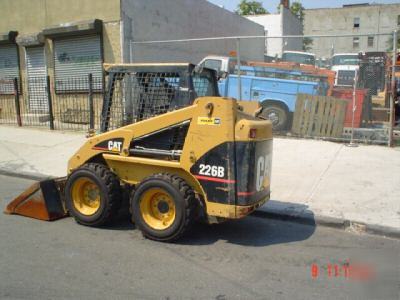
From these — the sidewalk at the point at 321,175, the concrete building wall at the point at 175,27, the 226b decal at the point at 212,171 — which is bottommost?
the sidewalk at the point at 321,175

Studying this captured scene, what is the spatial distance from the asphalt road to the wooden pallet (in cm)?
566

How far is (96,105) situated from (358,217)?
33.6ft

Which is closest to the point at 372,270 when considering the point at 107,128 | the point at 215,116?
the point at 215,116

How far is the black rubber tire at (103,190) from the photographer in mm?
5344

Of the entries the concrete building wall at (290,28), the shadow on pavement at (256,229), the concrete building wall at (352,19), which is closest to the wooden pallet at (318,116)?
the shadow on pavement at (256,229)

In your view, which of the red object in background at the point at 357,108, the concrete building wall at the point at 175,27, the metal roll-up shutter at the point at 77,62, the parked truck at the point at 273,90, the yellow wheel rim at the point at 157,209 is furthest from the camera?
the metal roll-up shutter at the point at 77,62

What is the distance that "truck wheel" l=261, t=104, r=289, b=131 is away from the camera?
38.6 ft

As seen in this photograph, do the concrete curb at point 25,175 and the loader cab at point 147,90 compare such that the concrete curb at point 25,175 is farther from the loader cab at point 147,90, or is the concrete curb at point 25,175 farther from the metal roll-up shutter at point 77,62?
the metal roll-up shutter at point 77,62

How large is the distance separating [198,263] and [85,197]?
197 cm

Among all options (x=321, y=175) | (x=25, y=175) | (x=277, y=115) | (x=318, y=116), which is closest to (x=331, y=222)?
(x=321, y=175)

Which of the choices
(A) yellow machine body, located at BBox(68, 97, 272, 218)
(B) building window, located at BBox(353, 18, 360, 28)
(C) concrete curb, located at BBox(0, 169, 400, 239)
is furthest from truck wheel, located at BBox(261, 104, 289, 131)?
(B) building window, located at BBox(353, 18, 360, 28)

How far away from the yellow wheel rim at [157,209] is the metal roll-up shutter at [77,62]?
380 inches

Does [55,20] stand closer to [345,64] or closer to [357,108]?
[357,108]

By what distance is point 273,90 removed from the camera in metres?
11.8
